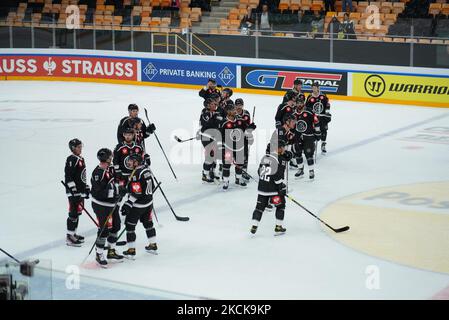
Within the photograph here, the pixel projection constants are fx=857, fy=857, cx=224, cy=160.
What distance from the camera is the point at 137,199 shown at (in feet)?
34.5

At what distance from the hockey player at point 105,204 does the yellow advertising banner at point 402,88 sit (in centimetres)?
1460

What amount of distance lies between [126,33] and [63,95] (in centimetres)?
337

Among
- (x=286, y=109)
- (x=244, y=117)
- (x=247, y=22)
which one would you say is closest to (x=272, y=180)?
(x=244, y=117)

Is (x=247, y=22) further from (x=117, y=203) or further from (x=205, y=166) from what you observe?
(x=117, y=203)

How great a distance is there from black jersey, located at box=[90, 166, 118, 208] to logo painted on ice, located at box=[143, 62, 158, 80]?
18.1 meters

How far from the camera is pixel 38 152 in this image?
17.8m

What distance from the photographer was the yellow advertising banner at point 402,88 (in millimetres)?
23234

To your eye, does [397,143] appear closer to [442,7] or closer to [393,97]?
[393,97]

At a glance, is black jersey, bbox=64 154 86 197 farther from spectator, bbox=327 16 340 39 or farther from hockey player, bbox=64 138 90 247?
spectator, bbox=327 16 340 39

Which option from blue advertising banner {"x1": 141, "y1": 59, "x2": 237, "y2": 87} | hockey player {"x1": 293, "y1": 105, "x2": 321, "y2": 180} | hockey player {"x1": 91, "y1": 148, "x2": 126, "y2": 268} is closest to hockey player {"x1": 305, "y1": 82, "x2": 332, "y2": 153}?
hockey player {"x1": 293, "y1": 105, "x2": 321, "y2": 180}

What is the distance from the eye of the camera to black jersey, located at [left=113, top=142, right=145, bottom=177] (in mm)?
12242

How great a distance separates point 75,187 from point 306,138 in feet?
17.4
